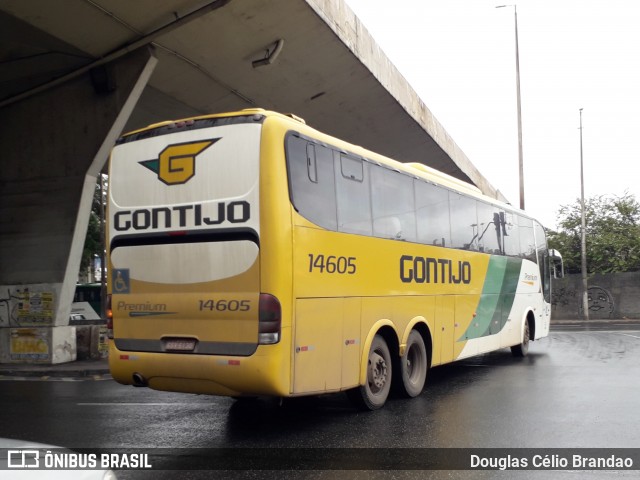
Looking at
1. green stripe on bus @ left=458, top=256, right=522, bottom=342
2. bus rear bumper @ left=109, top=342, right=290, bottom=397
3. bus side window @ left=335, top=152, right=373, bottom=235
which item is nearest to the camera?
bus rear bumper @ left=109, top=342, right=290, bottom=397

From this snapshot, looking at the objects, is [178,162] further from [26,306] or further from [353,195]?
[26,306]

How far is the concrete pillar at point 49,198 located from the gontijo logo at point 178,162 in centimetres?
786

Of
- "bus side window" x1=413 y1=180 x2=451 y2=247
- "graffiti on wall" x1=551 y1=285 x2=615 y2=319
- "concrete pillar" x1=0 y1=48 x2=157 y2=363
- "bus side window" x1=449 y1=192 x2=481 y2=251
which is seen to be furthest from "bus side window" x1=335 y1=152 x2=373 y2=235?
"graffiti on wall" x1=551 y1=285 x2=615 y2=319

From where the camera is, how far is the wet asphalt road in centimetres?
676

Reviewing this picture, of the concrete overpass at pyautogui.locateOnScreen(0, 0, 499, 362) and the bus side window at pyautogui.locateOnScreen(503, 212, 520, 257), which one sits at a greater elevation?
the concrete overpass at pyautogui.locateOnScreen(0, 0, 499, 362)

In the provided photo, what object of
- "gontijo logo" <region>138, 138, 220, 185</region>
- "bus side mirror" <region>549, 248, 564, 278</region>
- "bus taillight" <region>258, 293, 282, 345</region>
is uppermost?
"gontijo logo" <region>138, 138, 220, 185</region>

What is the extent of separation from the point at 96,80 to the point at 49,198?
3.01 meters

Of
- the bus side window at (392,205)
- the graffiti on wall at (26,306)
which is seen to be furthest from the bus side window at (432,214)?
the graffiti on wall at (26,306)

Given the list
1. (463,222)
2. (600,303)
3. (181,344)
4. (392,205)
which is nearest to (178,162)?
(181,344)

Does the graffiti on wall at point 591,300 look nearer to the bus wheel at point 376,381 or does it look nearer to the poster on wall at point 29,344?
the poster on wall at point 29,344

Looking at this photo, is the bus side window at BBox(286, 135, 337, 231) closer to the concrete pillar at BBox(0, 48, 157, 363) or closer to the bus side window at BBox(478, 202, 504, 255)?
the bus side window at BBox(478, 202, 504, 255)

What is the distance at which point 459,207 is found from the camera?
11.6 meters

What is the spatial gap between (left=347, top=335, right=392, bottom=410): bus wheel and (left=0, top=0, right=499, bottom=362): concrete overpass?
26.0ft

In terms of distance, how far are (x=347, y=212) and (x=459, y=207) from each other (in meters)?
4.18
